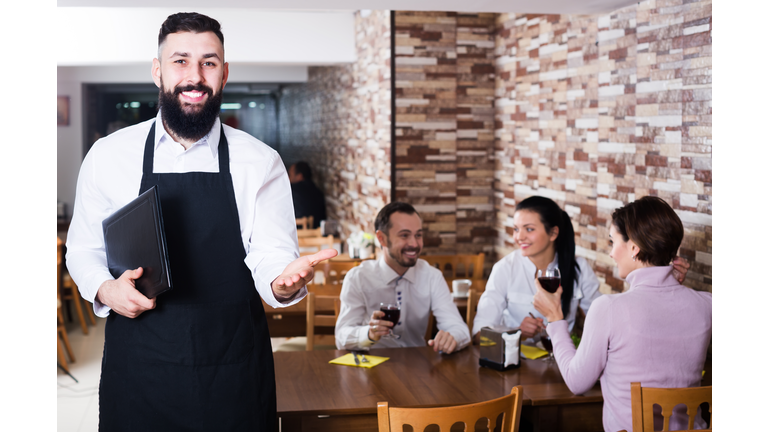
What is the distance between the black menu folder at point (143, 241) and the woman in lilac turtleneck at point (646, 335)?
4.37ft

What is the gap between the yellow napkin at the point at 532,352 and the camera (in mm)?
2566

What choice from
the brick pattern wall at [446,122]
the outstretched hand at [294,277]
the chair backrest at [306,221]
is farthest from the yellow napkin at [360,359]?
the chair backrest at [306,221]

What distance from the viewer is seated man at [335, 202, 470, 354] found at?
305 centimetres

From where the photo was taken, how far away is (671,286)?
210 cm

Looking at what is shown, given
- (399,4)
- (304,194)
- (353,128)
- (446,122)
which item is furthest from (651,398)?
(304,194)

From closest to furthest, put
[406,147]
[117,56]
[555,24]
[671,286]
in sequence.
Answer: [671,286], [555,24], [406,147], [117,56]

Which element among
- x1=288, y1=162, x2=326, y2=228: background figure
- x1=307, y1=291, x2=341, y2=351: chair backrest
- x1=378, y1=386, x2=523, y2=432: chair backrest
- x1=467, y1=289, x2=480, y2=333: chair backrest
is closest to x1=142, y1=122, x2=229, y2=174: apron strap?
x1=378, y1=386, x2=523, y2=432: chair backrest

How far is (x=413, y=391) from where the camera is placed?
220 centimetres

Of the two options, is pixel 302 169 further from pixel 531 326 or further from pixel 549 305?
pixel 549 305

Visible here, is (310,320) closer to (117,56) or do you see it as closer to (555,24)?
(555,24)

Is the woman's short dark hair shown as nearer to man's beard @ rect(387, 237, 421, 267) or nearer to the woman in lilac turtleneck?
the woman in lilac turtleneck

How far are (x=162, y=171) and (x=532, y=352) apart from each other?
1632mm
